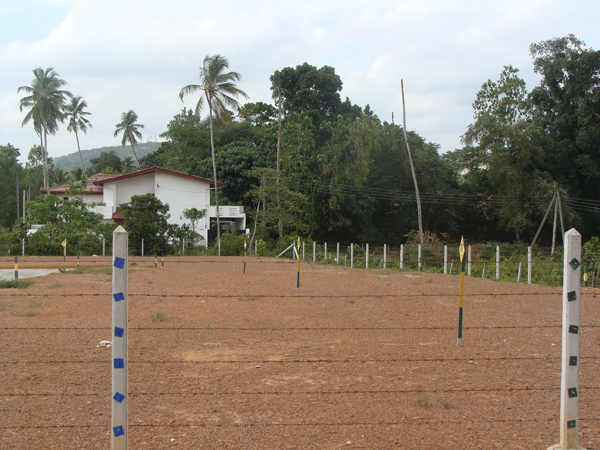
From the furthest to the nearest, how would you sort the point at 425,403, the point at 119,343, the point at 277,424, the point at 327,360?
the point at 327,360, the point at 425,403, the point at 277,424, the point at 119,343

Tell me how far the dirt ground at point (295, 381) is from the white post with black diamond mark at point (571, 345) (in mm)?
455

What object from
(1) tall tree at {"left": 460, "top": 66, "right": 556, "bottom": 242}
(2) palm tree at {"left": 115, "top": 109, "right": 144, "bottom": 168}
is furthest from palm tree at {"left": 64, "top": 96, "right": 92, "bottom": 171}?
(1) tall tree at {"left": 460, "top": 66, "right": 556, "bottom": 242}

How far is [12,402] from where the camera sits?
16.4 feet

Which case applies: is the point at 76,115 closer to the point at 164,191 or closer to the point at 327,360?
the point at 164,191

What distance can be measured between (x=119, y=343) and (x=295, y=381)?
9.41 feet

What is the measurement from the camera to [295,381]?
19.0 ft

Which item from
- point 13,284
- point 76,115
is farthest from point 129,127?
point 13,284

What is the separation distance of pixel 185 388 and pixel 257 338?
2711 mm

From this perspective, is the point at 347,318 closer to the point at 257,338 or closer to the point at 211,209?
the point at 257,338

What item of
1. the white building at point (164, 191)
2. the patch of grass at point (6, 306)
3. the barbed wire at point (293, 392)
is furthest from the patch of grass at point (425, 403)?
the white building at point (164, 191)

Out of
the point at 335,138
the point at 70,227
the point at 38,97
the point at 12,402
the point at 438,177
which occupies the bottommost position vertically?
the point at 12,402

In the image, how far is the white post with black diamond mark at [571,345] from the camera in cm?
371

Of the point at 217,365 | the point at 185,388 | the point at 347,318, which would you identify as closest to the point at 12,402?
the point at 185,388

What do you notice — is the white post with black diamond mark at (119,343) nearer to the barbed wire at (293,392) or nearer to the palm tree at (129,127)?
the barbed wire at (293,392)
